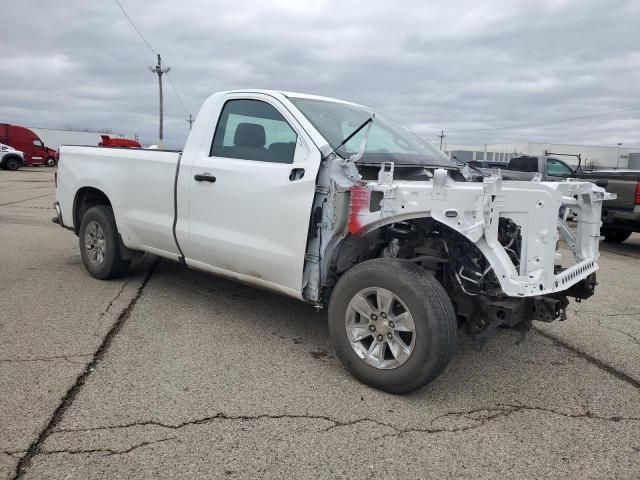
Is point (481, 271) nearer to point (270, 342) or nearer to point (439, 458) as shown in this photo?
point (439, 458)

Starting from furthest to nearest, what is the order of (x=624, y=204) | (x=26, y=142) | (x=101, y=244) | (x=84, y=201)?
(x=26, y=142) < (x=624, y=204) < (x=84, y=201) < (x=101, y=244)

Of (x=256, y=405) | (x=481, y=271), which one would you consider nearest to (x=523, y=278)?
(x=481, y=271)

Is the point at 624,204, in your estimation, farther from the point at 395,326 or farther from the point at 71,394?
the point at 71,394

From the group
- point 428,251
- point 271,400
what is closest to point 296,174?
point 428,251

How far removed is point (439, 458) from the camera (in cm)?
274

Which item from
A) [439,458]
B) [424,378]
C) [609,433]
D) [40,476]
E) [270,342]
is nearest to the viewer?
[40,476]

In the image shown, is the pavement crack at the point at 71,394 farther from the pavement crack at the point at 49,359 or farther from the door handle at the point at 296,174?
the door handle at the point at 296,174

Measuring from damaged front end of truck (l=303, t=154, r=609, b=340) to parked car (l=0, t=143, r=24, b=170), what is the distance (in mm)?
32646

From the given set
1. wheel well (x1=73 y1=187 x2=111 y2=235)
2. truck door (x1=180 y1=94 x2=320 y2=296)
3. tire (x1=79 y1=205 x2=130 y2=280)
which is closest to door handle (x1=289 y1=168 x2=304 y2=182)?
truck door (x1=180 y1=94 x2=320 y2=296)

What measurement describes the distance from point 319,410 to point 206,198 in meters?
2.07

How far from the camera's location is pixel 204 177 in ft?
14.6

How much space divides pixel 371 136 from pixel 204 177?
1.39m

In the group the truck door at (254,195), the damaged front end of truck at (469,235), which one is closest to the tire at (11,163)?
the truck door at (254,195)

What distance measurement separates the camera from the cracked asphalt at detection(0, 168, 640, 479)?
2.67 m
